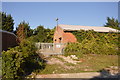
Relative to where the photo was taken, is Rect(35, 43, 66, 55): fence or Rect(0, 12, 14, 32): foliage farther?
Rect(0, 12, 14, 32): foliage

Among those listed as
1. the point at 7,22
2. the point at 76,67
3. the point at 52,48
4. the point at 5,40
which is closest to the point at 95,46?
the point at 52,48

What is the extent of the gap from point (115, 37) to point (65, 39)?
7.42 m

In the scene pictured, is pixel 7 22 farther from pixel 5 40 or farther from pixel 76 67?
pixel 76 67

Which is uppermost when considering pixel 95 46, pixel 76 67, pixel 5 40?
pixel 5 40

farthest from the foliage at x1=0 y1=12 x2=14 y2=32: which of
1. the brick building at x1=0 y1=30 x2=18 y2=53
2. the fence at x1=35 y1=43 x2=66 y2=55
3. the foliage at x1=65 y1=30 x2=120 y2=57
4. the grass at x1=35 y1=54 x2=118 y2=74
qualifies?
the grass at x1=35 y1=54 x2=118 y2=74

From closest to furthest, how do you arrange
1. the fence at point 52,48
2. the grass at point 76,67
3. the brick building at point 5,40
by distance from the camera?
1. the grass at point 76,67
2. the brick building at point 5,40
3. the fence at point 52,48

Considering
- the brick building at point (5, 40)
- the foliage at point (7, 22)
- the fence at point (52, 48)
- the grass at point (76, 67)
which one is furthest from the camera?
the foliage at point (7, 22)

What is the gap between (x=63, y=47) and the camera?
41.7 ft

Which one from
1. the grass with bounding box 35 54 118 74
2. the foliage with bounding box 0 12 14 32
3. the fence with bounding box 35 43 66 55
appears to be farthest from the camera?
the foliage with bounding box 0 12 14 32

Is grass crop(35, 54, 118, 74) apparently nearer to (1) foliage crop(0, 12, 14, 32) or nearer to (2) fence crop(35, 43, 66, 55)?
(2) fence crop(35, 43, 66, 55)

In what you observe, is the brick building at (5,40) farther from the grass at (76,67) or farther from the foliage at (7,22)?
the foliage at (7,22)

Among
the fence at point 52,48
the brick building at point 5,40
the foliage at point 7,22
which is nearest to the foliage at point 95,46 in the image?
the fence at point 52,48

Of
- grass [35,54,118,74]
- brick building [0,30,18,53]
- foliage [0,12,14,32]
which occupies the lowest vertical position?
grass [35,54,118,74]

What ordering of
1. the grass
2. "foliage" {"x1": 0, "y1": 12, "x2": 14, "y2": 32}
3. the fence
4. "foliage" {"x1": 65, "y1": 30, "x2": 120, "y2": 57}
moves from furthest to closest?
"foliage" {"x1": 0, "y1": 12, "x2": 14, "y2": 32}, the fence, "foliage" {"x1": 65, "y1": 30, "x2": 120, "y2": 57}, the grass
